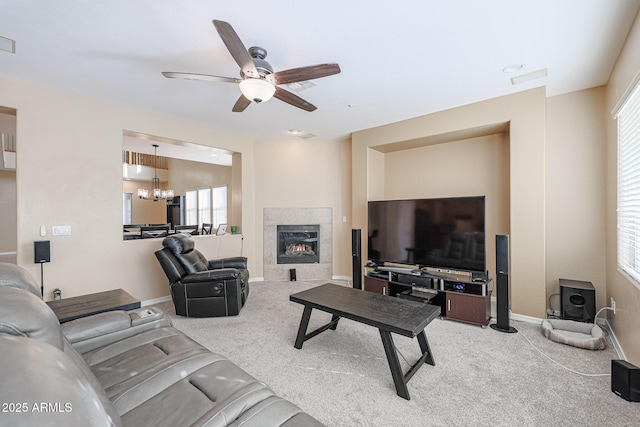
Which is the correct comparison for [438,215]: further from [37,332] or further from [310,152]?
[37,332]

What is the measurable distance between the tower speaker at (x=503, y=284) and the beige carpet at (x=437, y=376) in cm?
14

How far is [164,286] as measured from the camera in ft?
14.1

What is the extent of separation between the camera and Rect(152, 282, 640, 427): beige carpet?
1.80 meters

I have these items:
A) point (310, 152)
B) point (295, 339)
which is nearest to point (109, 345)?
point (295, 339)

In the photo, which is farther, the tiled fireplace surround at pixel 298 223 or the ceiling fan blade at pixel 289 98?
the tiled fireplace surround at pixel 298 223

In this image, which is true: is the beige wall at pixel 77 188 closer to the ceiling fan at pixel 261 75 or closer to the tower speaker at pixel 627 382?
the ceiling fan at pixel 261 75

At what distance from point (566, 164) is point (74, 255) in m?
6.09

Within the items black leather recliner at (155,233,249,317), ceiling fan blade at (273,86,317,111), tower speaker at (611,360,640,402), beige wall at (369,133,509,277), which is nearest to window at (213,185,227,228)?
black leather recliner at (155,233,249,317)

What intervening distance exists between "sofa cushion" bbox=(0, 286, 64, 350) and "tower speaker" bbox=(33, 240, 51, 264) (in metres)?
2.72

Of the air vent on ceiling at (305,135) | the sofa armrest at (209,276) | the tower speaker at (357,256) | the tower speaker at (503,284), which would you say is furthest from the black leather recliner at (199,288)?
the tower speaker at (503,284)

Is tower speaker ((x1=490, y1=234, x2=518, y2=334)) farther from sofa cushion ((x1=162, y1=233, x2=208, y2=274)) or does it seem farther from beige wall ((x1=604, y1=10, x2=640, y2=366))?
sofa cushion ((x1=162, y1=233, x2=208, y2=274))

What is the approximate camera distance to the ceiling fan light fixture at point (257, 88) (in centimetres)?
230

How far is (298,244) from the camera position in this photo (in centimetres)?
560

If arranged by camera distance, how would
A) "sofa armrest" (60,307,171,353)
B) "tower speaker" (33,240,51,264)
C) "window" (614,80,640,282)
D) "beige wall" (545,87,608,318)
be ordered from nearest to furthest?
"sofa armrest" (60,307,171,353), "window" (614,80,640,282), "tower speaker" (33,240,51,264), "beige wall" (545,87,608,318)
